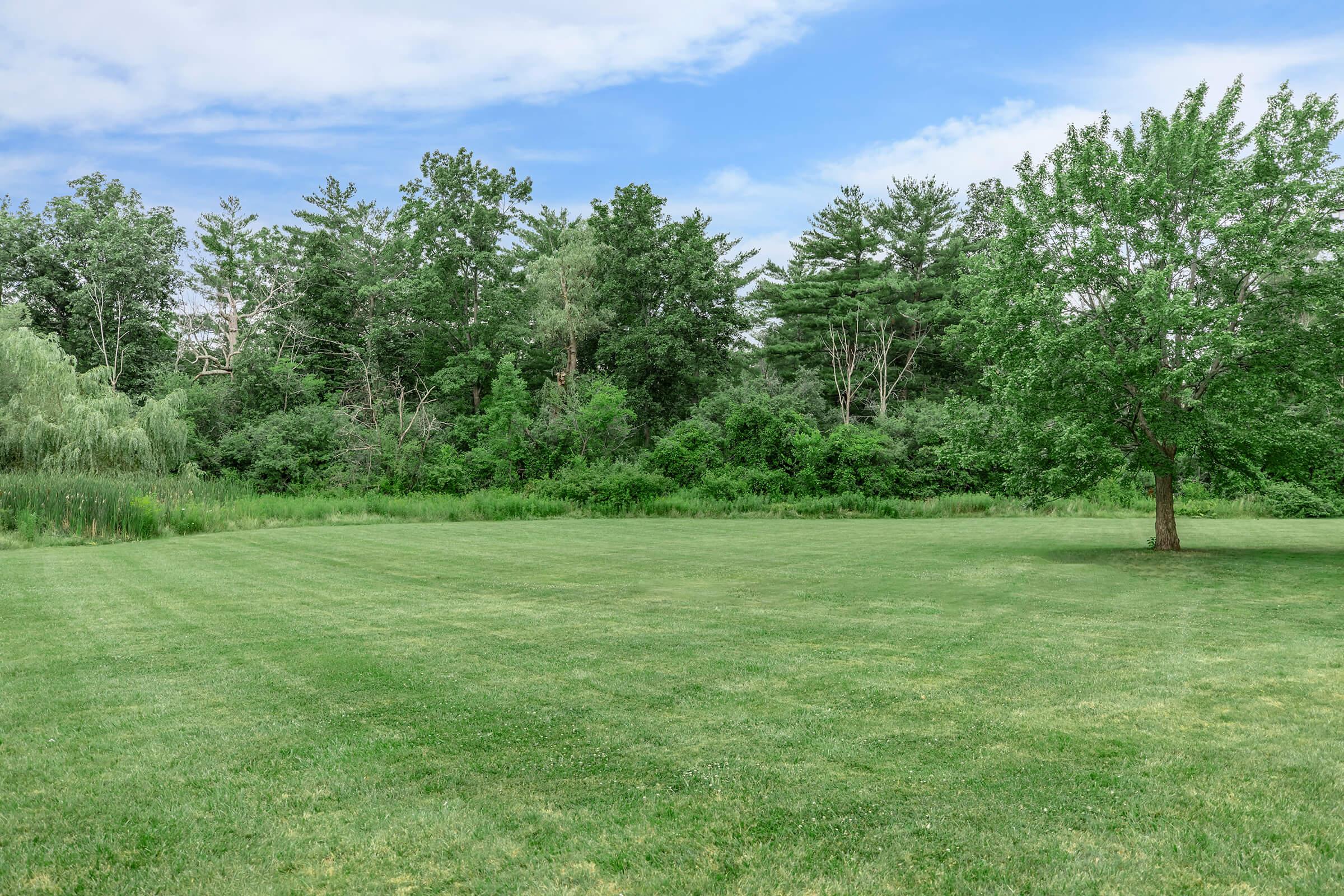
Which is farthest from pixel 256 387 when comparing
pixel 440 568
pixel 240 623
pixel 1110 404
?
pixel 1110 404

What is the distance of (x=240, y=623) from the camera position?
8820 millimetres

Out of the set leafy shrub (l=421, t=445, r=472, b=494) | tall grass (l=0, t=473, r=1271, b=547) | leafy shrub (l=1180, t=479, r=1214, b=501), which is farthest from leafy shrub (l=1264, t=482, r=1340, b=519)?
leafy shrub (l=421, t=445, r=472, b=494)

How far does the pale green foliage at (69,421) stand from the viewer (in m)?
24.2

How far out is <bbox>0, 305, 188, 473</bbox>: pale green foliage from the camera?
954 inches

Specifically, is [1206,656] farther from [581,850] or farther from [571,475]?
[571,475]

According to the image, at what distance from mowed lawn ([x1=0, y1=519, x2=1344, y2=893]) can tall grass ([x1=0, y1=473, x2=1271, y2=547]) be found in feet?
33.1

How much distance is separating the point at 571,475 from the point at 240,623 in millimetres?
20518

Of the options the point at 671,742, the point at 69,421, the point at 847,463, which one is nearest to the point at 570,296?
the point at 847,463

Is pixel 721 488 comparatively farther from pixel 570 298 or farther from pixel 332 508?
pixel 570 298

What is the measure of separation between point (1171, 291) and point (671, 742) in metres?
13.7

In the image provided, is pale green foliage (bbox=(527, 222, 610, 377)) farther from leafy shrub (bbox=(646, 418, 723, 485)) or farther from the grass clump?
the grass clump

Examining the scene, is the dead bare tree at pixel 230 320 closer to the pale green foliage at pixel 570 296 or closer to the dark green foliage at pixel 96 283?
the dark green foliage at pixel 96 283

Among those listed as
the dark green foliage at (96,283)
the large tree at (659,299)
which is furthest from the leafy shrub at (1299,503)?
the dark green foliage at (96,283)

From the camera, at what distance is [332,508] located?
2575 centimetres
